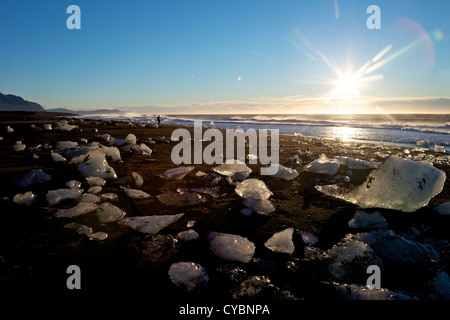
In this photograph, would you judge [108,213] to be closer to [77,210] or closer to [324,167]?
[77,210]

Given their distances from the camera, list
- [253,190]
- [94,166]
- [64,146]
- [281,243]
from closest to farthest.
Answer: [281,243]
[253,190]
[94,166]
[64,146]

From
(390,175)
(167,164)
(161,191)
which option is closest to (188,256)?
(161,191)

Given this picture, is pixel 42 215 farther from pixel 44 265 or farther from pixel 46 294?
pixel 46 294

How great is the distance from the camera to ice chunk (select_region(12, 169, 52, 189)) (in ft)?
8.80

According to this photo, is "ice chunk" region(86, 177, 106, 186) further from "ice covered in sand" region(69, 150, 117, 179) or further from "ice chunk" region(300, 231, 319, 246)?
Answer: "ice chunk" region(300, 231, 319, 246)

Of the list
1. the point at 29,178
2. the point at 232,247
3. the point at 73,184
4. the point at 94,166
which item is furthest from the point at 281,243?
the point at 29,178

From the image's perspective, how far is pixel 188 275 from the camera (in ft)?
4.81

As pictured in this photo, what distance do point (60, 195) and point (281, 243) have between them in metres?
2.17

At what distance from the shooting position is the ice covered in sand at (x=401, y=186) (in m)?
2.37

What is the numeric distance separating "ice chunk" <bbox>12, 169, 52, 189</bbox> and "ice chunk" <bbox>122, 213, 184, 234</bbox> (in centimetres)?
149

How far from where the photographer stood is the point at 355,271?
1553 millimetres

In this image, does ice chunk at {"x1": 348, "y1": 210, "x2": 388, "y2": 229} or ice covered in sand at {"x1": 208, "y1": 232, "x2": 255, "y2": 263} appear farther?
ice chunk at {"x1": 348, "y1": 210, "x2": 388, "y2": 229}

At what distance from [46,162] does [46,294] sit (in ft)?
10.3

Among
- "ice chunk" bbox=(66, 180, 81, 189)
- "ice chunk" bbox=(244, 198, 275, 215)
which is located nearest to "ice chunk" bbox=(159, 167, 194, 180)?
"ice chunk" bbox=(66, 180, 81, 189)
